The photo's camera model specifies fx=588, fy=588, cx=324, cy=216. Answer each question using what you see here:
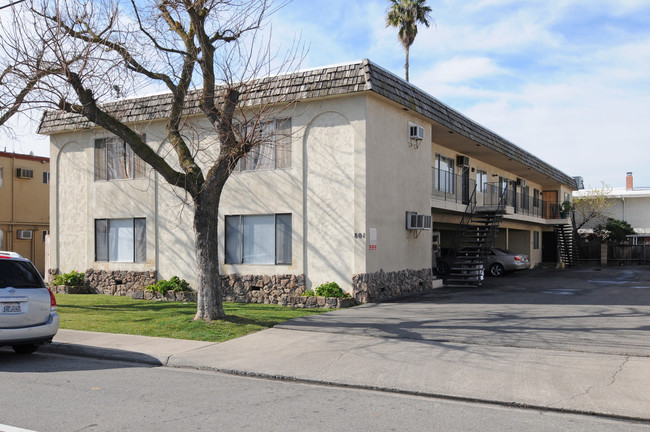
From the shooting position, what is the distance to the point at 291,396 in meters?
7.21

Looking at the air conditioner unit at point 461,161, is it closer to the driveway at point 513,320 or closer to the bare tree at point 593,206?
the driveway at point 513,320

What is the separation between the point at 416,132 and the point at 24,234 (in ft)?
72.5

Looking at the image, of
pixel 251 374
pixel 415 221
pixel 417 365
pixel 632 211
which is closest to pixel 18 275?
pixel 251 374

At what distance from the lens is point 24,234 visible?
30.0m

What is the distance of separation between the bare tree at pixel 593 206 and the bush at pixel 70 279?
3348 cm

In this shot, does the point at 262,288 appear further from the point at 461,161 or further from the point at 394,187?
the point at 461,161

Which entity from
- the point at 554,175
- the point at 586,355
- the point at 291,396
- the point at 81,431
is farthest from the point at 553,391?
the point at 554,175

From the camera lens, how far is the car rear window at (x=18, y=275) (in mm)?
9130

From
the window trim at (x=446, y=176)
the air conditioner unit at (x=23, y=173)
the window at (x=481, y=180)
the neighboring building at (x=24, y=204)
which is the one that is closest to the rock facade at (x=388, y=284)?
the window trim at (x=446, y=176)

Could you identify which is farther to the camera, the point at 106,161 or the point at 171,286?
the point at 106,161

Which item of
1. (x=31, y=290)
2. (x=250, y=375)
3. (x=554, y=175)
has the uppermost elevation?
(x=554, y=175)

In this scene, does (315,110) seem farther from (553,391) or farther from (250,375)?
(553,391)

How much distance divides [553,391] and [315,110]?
10.8 metres

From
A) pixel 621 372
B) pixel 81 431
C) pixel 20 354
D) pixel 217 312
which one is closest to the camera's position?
pixel 81 431
